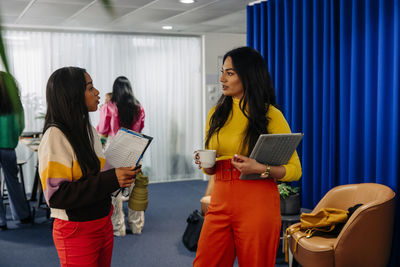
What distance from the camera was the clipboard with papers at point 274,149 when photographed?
166cm

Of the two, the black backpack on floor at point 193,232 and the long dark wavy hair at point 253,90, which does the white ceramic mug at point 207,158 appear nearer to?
the long dark wavy hair at point 253,90

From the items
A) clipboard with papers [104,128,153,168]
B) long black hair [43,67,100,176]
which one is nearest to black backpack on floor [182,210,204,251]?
clipboard with papers [104,128,153,168]

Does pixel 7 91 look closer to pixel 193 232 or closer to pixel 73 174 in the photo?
pixel 73 174

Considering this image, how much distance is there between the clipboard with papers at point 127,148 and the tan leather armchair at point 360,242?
1.57 m

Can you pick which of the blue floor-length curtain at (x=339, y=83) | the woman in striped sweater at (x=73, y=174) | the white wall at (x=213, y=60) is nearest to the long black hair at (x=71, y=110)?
the woman in striped sweater at (x=73, y=174)

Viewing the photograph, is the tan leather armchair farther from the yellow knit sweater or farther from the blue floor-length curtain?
the yellow knit sweater

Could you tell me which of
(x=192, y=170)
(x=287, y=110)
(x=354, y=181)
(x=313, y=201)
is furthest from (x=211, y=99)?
(x=354, y=181)

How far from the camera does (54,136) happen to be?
154 centimetres

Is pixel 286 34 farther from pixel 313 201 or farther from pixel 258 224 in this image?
pixel 258 224

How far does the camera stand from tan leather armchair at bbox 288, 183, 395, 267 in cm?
262

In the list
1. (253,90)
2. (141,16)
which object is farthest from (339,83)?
(141,16)

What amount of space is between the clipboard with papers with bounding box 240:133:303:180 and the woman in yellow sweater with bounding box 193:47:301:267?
0.11 feet

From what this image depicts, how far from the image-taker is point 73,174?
158cm

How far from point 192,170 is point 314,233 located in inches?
178
